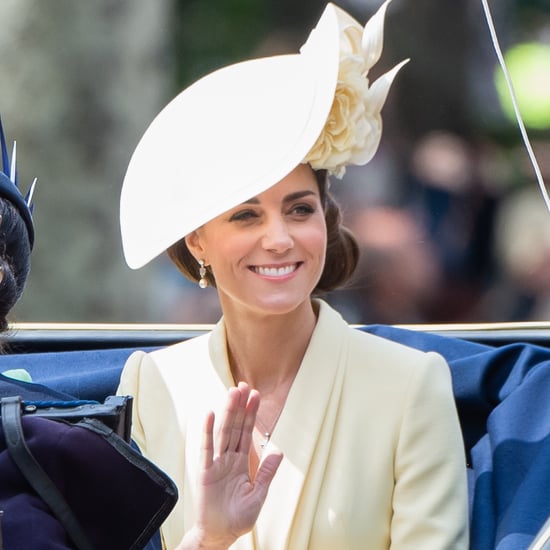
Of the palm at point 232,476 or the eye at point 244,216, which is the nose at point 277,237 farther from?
the palm at point 232,476

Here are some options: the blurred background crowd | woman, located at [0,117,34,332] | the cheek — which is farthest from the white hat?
the blurred background crowd

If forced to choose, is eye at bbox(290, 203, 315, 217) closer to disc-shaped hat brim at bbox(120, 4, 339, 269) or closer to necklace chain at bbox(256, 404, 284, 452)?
disc-shaped hat brim at bbox(120, 4, 339, 269)

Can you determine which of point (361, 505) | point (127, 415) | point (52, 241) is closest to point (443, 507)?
point (361, 505)

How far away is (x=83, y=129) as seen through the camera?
109 inches

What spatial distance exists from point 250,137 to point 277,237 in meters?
0.17

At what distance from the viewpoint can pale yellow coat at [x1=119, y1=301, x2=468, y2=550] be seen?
2.12 metres

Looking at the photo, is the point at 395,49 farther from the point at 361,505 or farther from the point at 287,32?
the point at 361,505

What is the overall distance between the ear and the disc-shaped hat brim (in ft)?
0.37

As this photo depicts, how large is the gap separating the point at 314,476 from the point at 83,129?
1.00m

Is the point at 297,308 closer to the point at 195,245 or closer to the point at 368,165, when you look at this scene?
the point at 195,245

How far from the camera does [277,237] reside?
2.10m

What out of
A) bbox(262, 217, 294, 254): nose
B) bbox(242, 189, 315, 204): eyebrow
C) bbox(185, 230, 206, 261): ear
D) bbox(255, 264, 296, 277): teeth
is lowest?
bbox(255, 264, 296, 277): teeth

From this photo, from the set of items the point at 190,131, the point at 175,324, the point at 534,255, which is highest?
the point at 190,131

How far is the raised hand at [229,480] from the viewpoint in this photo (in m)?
1.82
